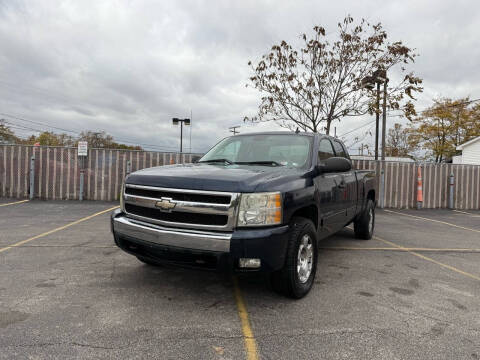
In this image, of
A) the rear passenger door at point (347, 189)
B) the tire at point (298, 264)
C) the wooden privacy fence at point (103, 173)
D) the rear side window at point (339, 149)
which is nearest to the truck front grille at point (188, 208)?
the tire at point (298, 264)

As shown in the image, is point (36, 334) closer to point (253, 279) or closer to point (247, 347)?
point (247, 347)

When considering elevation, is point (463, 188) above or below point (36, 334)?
above

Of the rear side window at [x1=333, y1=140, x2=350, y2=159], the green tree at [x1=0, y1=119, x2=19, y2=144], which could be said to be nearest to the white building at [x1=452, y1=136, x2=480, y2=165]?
the rear side window at [x1=333, y1=140, x2=350, y2=159]

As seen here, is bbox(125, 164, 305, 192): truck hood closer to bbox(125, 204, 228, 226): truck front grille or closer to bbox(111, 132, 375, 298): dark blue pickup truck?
bbox(111, 132, 375, 298): dark blue pickup truck

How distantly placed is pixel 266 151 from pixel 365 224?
9.88 feet

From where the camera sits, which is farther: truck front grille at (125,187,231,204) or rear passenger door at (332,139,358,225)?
rear passenger door at (332,139,358,225)

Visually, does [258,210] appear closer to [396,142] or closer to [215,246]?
[215,246]

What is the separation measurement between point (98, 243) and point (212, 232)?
3388 millimetres

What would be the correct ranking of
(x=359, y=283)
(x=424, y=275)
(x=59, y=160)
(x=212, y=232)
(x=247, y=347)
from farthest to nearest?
1. (x=59, y=160)
2. (x=424, y=275)
3. (x=359, y=283)
4. (x=212, y=232)
5. (x=247, y=347)

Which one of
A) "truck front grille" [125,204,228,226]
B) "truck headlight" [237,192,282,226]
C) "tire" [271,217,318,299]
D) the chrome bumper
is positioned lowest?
"tire" [271,217,318,299]

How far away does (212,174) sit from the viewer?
2982mm

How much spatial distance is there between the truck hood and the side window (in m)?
0.87

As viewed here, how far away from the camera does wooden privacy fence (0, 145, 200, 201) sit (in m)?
11.3

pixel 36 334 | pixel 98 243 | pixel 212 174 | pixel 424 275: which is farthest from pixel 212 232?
pixel 98 243
